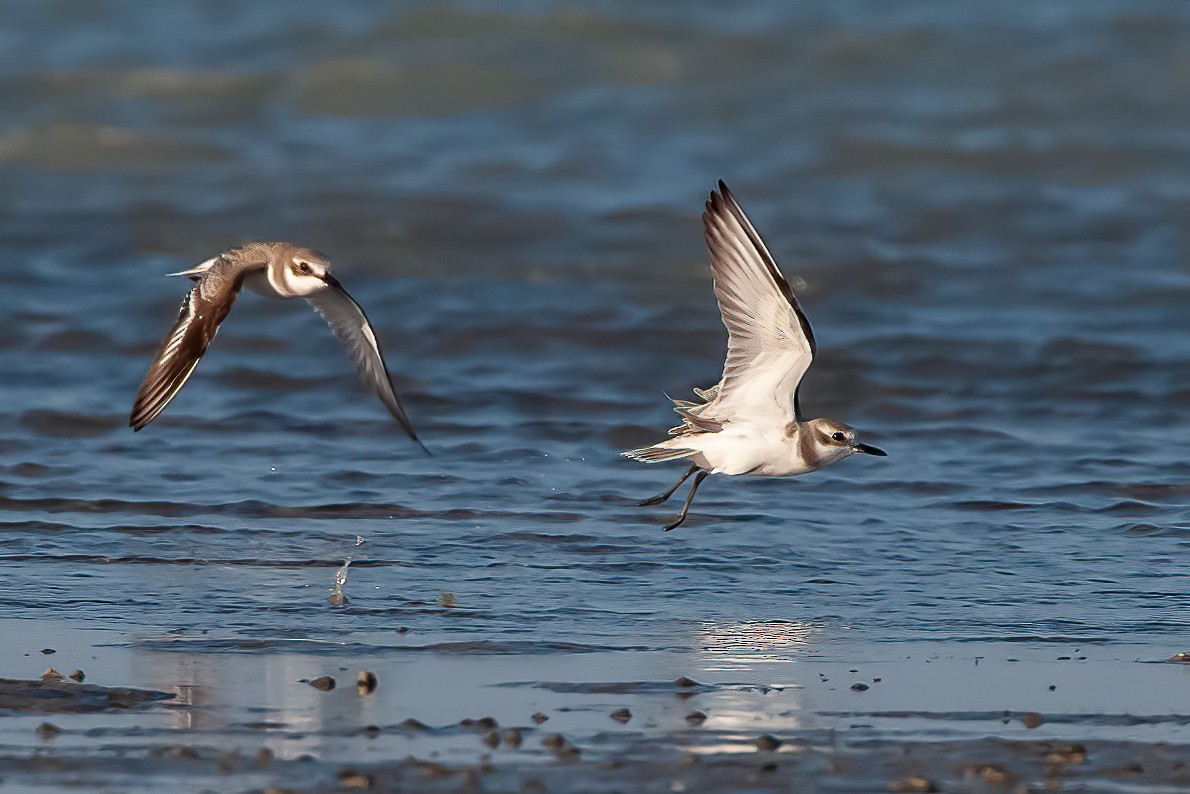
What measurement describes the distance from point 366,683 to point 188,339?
2044 mm

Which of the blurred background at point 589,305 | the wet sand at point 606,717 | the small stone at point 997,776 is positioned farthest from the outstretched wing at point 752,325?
the small stone at point 997,776

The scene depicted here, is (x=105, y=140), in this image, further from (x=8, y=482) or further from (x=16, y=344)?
(x=8, y=482)

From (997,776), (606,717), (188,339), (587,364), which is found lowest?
(997,776)

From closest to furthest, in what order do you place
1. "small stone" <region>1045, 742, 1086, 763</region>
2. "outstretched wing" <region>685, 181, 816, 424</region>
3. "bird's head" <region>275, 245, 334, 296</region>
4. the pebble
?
"small stone" <region>1045, 742, 1086, 763</region> → the pebble → "outstretched wing" <region>685, 181, 816, 424</region> → "bird's head" <region>275, 245, 334, 296</region>

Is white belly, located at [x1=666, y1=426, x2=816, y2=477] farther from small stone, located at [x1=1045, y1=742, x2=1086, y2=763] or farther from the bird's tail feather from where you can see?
small stone, located at [x1=1045, y1=742, x2=1086, y2=763]

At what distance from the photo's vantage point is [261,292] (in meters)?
7.64

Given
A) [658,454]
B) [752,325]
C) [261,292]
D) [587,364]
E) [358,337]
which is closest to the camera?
[752,325]

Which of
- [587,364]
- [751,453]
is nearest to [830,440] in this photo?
[751,453]

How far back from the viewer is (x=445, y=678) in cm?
565

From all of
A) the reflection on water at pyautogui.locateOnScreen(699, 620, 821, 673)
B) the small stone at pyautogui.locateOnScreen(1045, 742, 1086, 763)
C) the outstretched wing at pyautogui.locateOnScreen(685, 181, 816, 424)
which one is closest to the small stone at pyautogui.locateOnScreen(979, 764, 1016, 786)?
the small stone at pyautogui.locateOnScreen(1045, 742, 1086, 763)

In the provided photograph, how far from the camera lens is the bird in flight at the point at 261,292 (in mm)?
6879

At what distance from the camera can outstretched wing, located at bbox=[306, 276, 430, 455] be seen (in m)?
7.48

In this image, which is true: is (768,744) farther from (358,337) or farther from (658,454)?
(358,337)

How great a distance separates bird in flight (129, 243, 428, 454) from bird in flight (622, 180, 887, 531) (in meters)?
1.21
